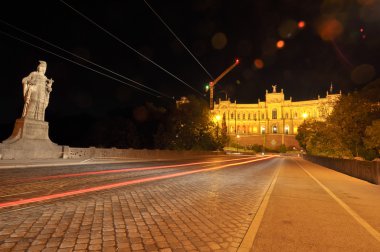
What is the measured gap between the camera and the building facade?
13650cm

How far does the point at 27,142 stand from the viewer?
25922 millimetres

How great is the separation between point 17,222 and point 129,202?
9.49 ft

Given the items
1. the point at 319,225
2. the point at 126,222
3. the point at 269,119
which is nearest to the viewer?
the point at 126,222

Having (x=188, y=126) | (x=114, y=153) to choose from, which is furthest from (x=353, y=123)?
(x=188, y=126)

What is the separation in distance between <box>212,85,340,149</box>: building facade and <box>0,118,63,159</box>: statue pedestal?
366 ft

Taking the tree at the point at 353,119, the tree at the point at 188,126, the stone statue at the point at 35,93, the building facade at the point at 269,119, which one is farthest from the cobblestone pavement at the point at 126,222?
the building facade at the point at 269,119

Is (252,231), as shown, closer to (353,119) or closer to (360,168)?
(360,168)

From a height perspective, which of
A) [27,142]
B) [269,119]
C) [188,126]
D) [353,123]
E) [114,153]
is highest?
[269,119]

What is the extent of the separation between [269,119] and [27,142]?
13148 centimetres

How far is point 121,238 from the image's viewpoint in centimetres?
486


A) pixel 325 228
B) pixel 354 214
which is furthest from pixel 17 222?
pixel 354 214

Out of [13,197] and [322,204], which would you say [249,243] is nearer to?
[322,204]

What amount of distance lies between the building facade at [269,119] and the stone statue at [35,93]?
112 m

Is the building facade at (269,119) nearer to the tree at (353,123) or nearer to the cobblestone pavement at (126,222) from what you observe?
the tree at (353,123)
